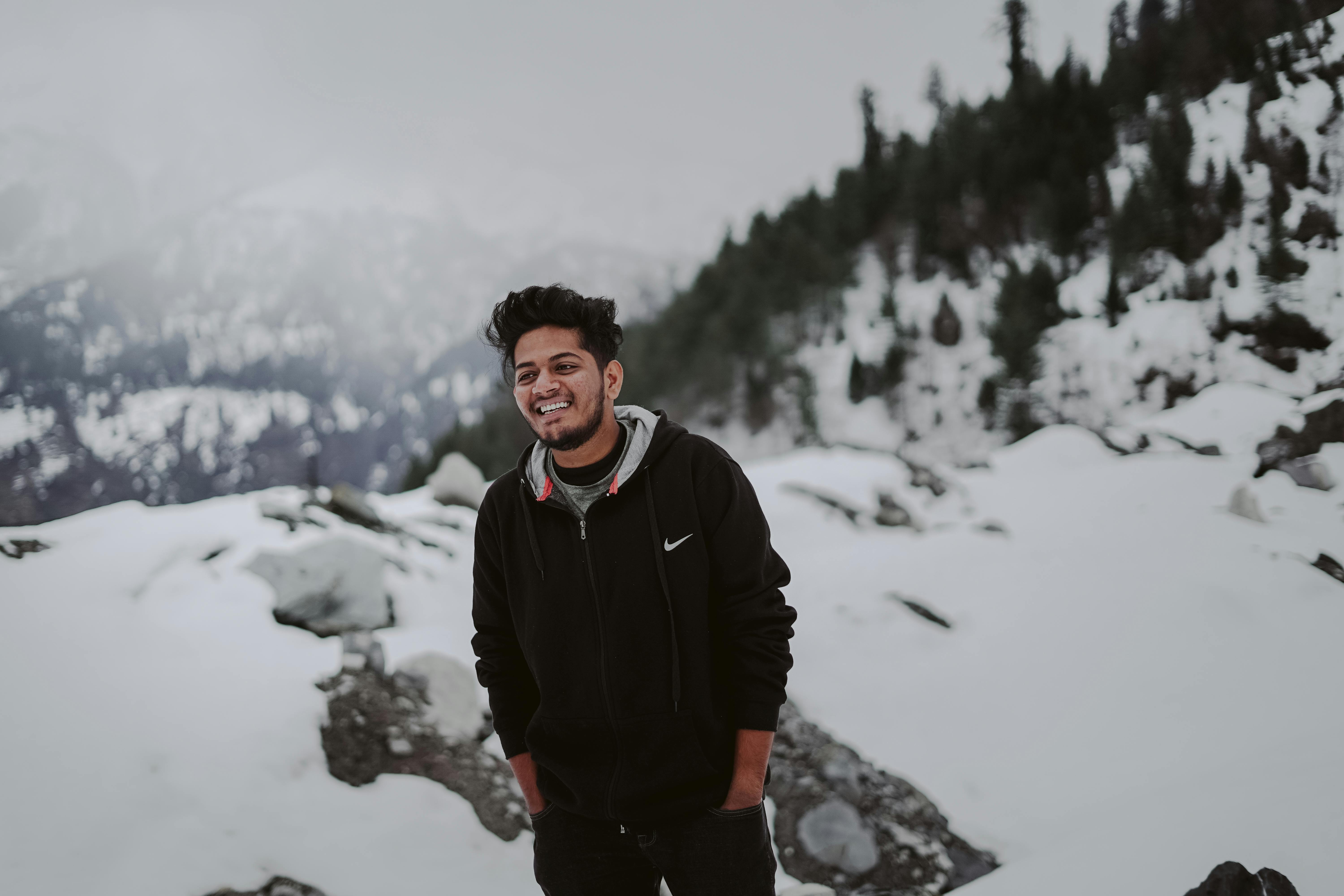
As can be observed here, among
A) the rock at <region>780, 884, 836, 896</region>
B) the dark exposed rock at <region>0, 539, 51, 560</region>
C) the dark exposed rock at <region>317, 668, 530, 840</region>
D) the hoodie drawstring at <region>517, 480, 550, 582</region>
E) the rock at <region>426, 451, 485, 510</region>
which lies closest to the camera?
the hoodie drawstring at <region>517, 480, 550, 582</region>

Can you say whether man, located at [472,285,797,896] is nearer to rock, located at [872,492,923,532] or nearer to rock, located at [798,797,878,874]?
rock, located at [798,797,878,874]

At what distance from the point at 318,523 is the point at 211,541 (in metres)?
1.08

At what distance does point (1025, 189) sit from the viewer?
46.2 m

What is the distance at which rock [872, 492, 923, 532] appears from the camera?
401 inches

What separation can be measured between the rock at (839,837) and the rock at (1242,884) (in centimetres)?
171

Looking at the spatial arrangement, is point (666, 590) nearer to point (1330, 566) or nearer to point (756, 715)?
point (756, 715)

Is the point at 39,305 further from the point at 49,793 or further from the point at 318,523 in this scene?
the point at 49,793

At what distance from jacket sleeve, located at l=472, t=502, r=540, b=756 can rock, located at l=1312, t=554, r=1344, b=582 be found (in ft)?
22.1

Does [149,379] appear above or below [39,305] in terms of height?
below

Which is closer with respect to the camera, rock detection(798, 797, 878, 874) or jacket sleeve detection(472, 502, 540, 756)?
jacket sleeve detection(472, 502, 540, 756)

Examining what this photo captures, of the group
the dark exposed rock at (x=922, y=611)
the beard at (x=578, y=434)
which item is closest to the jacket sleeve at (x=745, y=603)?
the beard at (x=578, y=434)

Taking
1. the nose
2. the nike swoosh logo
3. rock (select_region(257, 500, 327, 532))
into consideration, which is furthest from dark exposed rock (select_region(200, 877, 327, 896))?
rock (select_region(257, 500, 327, 532))

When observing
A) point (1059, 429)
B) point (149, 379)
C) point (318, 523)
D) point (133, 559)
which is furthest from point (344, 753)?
point (149, 379)

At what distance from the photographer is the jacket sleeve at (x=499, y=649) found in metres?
2.21
